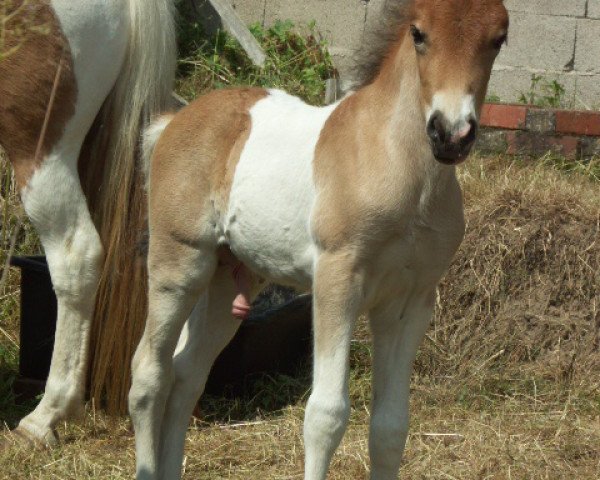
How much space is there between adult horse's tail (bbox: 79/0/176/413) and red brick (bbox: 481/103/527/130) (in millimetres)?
2164

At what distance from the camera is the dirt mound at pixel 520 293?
478 cm

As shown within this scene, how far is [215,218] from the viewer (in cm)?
340

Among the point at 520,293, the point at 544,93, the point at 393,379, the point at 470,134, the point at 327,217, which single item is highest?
the point at 470,134

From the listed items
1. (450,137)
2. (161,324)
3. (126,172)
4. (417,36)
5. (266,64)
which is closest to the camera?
(450,137)

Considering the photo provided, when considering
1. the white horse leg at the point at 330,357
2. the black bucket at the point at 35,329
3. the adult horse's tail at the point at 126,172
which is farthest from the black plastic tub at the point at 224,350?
the white horse leg at the point at 330,357

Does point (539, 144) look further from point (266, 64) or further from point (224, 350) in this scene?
point (224, 350)

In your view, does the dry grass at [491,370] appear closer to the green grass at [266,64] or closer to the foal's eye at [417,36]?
the green grass at [266,64]

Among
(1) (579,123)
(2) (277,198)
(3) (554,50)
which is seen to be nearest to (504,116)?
(1) (579,123)

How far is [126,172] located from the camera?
4062 mm

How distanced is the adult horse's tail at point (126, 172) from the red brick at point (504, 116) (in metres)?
2.16

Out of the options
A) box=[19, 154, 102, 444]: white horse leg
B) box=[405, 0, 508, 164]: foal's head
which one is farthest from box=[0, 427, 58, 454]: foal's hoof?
box=[405, 0, 508, 164]: foal's head

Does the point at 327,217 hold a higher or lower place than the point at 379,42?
lower

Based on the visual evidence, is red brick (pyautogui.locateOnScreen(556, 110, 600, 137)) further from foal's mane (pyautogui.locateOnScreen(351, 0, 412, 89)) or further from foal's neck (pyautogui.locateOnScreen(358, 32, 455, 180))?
foal's neck (pyautogui.locateOnScreen(358, 32, 455, 180))

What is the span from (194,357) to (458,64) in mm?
1423
